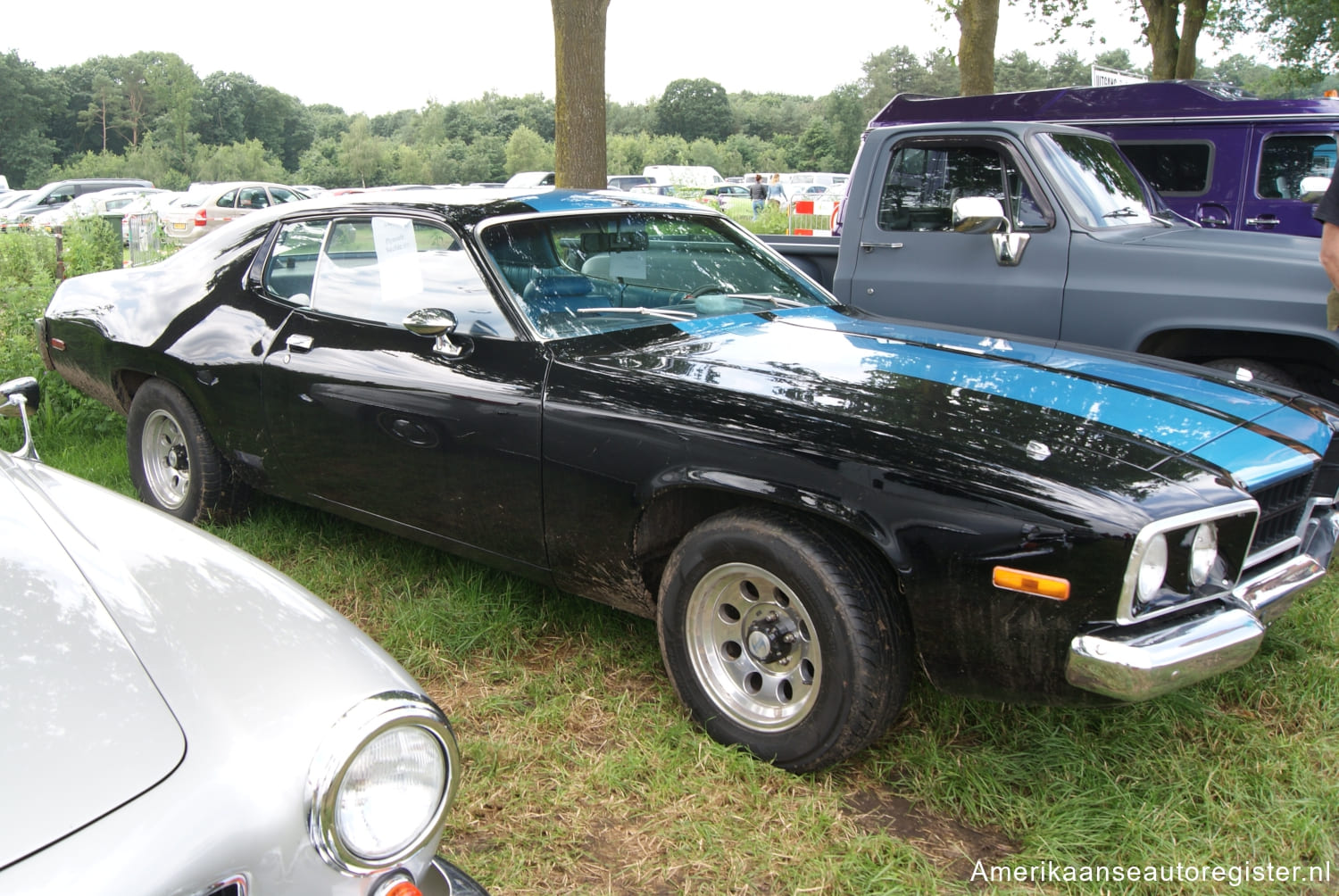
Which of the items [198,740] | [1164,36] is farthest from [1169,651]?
[1164,36]

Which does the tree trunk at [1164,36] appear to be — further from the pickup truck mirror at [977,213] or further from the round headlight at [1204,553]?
the round headlight at [1204,553]

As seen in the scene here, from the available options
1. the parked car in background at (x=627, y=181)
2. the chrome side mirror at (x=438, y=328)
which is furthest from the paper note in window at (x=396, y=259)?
the parked car in background at (x=627, y=181)

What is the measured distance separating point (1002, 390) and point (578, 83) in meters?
5.83

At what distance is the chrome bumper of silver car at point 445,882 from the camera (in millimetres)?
1595

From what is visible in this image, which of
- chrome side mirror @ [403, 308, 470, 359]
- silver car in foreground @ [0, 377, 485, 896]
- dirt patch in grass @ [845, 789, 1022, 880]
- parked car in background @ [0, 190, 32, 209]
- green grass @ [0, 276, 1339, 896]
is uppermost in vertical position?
parked car in background @ [0, 190, 32, 209]

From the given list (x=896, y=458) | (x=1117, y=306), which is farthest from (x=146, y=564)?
(x=1117, y=306)

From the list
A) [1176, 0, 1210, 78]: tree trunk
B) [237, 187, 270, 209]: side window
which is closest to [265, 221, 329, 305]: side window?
[1176, 0, 1210, 78]: tree trunk

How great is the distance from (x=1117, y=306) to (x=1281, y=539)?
2147 millimetres

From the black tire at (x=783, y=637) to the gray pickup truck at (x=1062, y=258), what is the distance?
2.74 metres

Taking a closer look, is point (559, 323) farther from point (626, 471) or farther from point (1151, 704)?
point (1151, 704)

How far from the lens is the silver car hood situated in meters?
1.26

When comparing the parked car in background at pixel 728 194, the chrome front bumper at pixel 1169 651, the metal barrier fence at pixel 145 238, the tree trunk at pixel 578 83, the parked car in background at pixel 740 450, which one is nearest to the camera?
the chrome front bumper at pixel 1169 651

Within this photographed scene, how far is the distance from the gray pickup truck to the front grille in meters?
1.73

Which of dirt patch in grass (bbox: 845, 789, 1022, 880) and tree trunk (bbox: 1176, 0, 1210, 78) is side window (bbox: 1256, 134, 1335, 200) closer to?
dirt patch in grass (bbox: 845, 789, 1022, 880)
